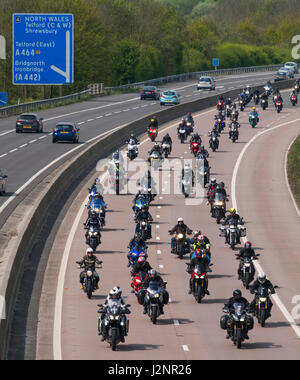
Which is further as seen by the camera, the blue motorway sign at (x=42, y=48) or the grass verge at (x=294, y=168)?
the blue motorway sign at (x=42, y=48)

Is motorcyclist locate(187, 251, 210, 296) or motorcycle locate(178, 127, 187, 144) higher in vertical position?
motorcycle locate(178, 127, 187, 144)

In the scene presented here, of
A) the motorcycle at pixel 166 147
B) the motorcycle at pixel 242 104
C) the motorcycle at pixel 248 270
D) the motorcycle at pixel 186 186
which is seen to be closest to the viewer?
the motorcycle at pixel 248 270

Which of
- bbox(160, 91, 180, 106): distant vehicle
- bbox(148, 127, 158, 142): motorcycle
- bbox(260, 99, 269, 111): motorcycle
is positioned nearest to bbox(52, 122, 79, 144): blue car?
bbox(148, 127, 158, 142): motorcycle

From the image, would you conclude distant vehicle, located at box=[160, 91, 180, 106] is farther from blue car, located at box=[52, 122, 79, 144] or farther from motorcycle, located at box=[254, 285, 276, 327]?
motorcycle, located at box=[254, 285, 276, 327]

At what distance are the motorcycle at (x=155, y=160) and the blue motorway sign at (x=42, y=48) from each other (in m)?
5.60

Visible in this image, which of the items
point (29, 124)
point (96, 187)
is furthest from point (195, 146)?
point (96, 187)

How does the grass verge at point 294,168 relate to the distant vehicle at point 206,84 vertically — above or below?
below

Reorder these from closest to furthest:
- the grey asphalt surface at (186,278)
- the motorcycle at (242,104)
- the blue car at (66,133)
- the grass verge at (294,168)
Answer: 1. the grey asphalt surface at (186,278)
2. the grass verge at (294,168)
3. the blue car at (66,133)
4. the motorcycle at (242,104)

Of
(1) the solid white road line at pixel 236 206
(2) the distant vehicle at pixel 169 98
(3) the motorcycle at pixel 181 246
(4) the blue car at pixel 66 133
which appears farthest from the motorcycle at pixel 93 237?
(2) the distant vehicle at pixel 169 98

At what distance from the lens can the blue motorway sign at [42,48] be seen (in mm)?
54094

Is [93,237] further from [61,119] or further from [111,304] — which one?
[61,119]

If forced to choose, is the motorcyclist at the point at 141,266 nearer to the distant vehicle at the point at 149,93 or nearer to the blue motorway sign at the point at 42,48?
the blue motorway sign at the point at 42,48

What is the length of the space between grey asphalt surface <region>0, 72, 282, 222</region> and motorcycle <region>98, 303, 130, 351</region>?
16819 mm

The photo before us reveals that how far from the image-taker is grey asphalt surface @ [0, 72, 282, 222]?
5340 centimetres
